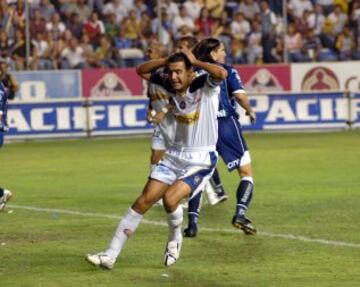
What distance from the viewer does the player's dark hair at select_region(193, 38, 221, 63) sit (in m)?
11.9

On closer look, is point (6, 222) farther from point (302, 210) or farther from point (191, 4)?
Answer: point (191, 4)

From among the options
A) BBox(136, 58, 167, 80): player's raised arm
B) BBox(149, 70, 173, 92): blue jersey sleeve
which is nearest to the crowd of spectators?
BBox(136, 58, 167, 80): player's raised arm

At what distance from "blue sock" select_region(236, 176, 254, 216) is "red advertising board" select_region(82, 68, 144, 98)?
1627 centimetres

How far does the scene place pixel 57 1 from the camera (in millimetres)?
28641

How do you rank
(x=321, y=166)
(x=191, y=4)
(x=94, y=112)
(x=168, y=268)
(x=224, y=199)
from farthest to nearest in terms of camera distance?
(x=191, y=4)
(x=94, y=112)
(x=321, y=166)
(x=224, y=199)
(x=168, y=268)

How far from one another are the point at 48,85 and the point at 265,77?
544cm

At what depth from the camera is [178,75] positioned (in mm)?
9953

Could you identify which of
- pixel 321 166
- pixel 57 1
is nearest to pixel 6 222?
pixel 321 166

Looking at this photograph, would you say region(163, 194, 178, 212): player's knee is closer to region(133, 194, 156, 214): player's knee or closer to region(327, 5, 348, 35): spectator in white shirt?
region(133, 194, 156, 214): player's knee

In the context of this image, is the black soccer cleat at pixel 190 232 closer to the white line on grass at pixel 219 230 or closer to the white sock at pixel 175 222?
the white line on grass at pixel 219 230

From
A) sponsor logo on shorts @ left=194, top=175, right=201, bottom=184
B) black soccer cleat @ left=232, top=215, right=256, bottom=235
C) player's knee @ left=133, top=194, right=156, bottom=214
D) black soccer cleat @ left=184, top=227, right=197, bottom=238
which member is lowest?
black soccer cleat @ left=184, top=227, right=197, bottom=238

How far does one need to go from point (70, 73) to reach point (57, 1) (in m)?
1.75

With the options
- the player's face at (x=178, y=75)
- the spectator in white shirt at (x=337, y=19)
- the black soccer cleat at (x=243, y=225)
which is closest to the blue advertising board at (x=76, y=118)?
the spectator in white shirt at (x=337, y=19)

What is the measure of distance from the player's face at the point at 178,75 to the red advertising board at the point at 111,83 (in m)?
18.9
